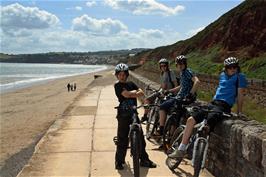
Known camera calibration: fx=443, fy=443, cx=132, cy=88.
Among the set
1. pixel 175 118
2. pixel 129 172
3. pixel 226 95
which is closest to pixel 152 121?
pixel 175 118

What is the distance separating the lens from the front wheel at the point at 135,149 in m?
6.39

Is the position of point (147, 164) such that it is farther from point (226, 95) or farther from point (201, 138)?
point (226, 95)

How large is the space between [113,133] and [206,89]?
10.8 meters

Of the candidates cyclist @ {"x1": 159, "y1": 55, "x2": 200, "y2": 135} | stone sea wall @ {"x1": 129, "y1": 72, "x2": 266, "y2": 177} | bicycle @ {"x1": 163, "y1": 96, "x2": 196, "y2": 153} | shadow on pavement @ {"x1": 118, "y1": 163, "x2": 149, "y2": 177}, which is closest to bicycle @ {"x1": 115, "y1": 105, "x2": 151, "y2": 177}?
shadow on pavement @ {"x1": 118, "y1": 163, "x2": 149, "y2": 177}

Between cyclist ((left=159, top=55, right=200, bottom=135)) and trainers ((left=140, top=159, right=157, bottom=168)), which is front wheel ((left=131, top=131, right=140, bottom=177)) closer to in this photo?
trainers ((left=140, top=159, right=157, bottom=168))

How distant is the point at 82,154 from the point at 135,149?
82.6 inches

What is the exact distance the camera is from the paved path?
→ 7.00m

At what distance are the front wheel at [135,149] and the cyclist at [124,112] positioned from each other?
252 millimetres

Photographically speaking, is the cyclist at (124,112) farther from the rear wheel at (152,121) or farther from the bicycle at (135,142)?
the rear wheel at (152,121)

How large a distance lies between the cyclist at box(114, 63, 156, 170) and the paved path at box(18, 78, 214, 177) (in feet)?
0.56

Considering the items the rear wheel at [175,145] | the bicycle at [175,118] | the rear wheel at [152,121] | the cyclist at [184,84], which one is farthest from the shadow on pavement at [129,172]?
the rear wheel at [152,121]

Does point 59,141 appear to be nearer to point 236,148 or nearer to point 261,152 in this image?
point 236,148

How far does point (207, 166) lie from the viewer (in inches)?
270

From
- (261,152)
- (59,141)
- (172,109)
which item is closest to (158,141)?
(172,109)
